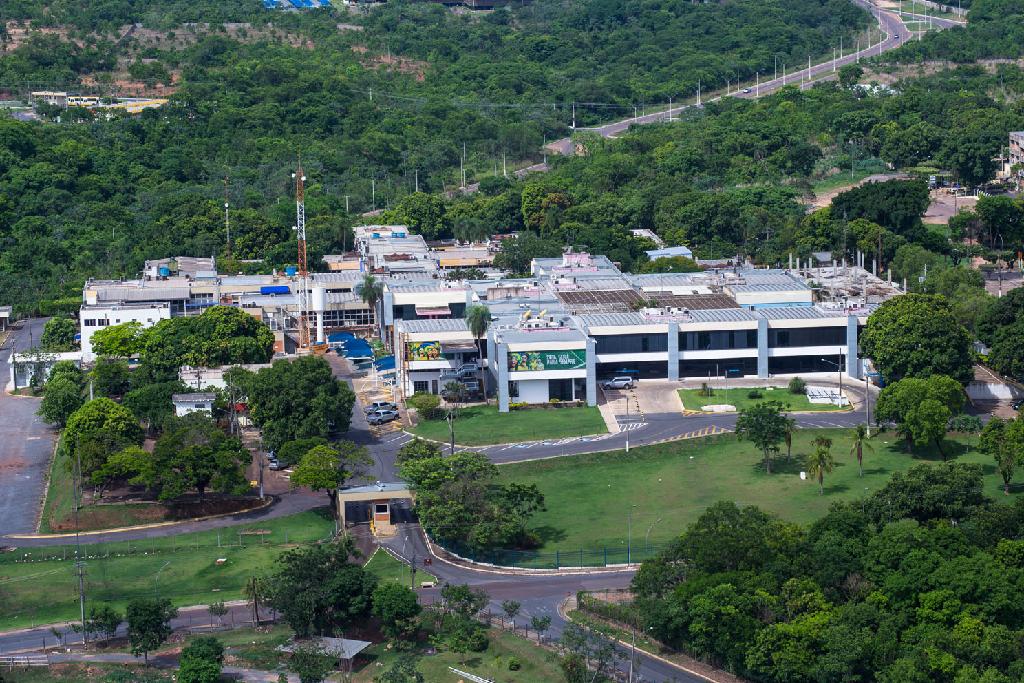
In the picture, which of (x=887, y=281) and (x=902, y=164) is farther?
(x=902, y=164)

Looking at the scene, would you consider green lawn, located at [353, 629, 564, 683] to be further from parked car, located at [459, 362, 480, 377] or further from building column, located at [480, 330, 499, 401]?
parked car, located at [459, 362, 480, 377]

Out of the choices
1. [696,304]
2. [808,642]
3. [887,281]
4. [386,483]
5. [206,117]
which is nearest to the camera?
[808,642]

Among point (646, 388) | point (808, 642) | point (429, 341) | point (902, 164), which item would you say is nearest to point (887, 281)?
point (646, 388)

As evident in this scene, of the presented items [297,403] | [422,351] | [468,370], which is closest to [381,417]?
[422,351]

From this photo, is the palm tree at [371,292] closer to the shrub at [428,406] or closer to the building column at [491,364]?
the building column at [491,364]

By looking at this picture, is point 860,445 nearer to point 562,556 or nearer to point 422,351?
point 562,556

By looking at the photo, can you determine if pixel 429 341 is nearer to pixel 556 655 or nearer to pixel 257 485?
pixel 257 485
